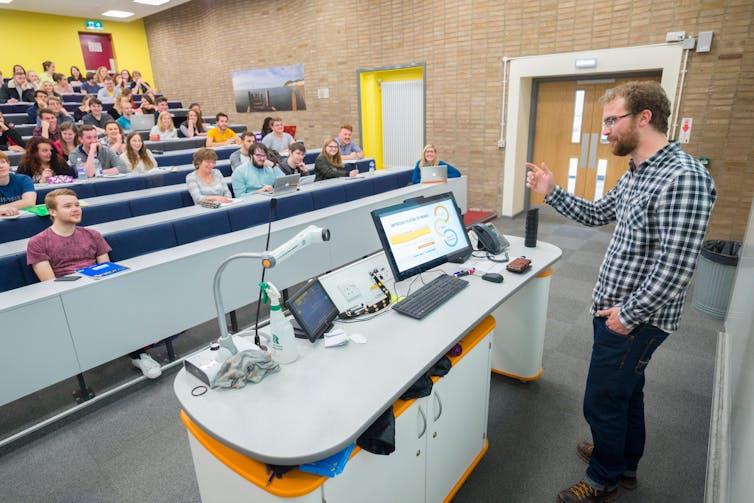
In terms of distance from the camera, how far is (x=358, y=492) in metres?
1.36

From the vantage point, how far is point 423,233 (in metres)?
2.23

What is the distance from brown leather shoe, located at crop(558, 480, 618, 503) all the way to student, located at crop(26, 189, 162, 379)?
248 centimetres

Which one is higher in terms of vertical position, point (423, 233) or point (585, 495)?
point (423, 233)

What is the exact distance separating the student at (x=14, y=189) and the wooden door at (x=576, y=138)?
602cm

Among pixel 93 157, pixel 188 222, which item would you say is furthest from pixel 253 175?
pixel 93 157

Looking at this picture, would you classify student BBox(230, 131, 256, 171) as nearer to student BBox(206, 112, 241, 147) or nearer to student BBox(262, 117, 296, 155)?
student BBox(262, 117, 296, 155)

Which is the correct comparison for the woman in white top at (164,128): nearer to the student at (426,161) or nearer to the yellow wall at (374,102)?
the yellow wall at (374,102)

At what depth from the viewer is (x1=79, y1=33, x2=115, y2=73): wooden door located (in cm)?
1152

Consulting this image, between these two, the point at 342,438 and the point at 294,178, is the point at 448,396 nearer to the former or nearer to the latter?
the point at 342,438

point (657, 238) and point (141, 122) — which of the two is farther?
point (141, 122)

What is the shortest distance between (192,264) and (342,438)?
2.11 metres

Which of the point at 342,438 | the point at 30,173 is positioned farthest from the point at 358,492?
the point at 30,173

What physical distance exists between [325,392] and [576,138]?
19.4 ft

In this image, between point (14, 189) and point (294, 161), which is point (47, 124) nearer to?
point (14, 189)
